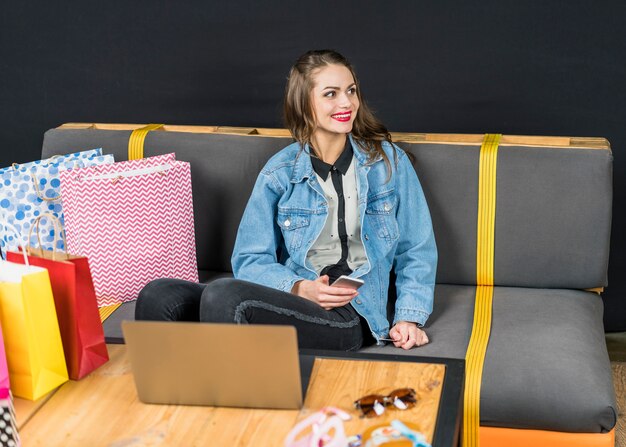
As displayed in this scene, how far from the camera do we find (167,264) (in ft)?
8.55

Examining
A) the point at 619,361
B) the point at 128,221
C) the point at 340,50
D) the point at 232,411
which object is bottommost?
the point at 619,361

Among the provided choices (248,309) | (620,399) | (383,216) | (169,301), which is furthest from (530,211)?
(169,301)

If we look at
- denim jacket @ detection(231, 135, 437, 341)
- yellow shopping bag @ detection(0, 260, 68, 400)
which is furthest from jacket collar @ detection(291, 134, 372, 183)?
yellow shopping bag @ detection(0, 260, 68, 400)

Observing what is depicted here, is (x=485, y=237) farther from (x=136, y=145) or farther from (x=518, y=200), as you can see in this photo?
(x=136, y=145)

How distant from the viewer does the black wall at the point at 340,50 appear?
302 cm

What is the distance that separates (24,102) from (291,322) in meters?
1.76

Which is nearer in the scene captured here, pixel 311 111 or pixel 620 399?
pixel 311 111

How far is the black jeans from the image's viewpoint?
2.02 meters

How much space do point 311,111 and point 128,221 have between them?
0.57 metres

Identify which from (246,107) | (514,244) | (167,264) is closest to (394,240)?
(514,244)

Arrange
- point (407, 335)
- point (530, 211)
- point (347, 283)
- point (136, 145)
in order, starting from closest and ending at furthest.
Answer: point (347, 283) < point (407, 335) < point (530, 211) < point (136, 145)

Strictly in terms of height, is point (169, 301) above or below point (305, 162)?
below

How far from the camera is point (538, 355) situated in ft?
7.25

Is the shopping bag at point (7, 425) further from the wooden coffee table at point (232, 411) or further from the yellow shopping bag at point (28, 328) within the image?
the yellow shopping bag at point (28, 328)
